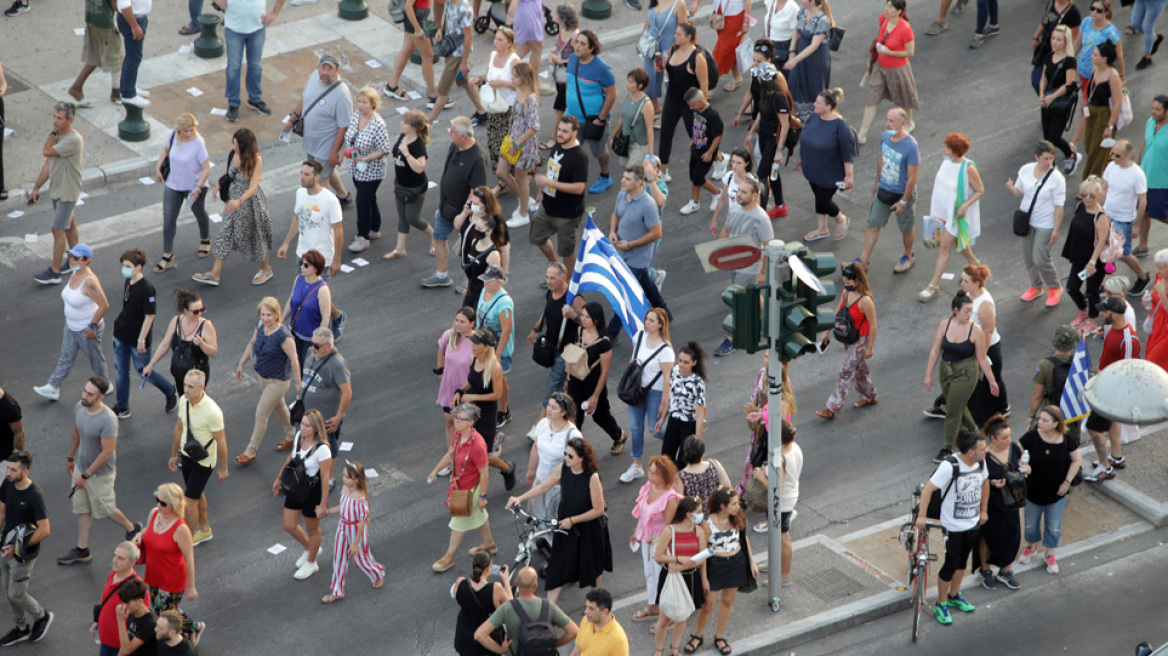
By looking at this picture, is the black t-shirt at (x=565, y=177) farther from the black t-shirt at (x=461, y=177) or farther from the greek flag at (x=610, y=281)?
the greek flag at (x=610, y=281)

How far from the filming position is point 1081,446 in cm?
1442

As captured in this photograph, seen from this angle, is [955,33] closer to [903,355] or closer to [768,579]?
[903,355]

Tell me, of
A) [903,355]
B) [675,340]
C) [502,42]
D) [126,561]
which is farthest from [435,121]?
[126,561]

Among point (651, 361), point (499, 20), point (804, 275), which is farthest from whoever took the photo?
point (499, 20)

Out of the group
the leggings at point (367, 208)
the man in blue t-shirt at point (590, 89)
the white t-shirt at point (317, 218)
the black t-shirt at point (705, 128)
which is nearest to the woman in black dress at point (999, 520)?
the black t-shirt at point (705, 128)

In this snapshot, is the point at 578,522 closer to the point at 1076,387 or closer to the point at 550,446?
the point at 550,446

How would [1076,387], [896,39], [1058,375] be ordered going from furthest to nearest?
[896,39], [1058,375], [1076,387]

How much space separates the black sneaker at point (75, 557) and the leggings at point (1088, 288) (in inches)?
385

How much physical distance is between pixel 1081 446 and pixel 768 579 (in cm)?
379

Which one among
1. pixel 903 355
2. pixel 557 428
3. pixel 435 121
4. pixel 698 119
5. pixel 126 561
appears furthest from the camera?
pixel 435 121

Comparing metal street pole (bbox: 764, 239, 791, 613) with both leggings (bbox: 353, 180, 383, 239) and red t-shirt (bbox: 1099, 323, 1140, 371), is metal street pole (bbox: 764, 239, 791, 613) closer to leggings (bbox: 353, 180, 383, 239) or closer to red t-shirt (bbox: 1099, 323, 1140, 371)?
red t-shirt (bbox: 1099, 323, 1140, 371)

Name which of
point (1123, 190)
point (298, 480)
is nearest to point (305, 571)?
point (298, 480)

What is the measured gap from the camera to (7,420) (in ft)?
43.7

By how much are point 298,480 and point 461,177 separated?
485 cm
